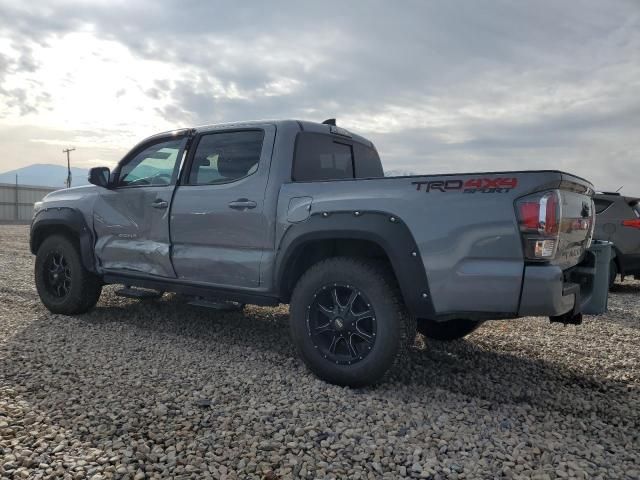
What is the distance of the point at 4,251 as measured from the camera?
466 inches

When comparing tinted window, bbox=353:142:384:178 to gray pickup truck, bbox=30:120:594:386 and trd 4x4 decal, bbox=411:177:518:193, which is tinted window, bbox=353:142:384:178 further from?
trd 4x4 decal, bbox=411:177:518:193

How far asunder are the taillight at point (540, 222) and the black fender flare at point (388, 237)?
650 mm

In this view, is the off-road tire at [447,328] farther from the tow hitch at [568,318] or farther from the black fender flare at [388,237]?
the black fender flare at [388,237]

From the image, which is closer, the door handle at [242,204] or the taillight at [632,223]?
the door handle at [242,204]

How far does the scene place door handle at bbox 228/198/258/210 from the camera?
3.87 meters

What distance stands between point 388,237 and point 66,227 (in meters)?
3.90

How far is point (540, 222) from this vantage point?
2801 mm

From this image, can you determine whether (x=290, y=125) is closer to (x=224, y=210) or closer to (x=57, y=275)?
(x=224, y=210)

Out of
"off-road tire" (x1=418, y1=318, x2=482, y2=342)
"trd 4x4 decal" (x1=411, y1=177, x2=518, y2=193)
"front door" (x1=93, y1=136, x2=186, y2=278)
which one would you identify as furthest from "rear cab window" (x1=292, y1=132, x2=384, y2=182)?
"off-road tire" (x1=418, y1=318, x2=482, y2=342)

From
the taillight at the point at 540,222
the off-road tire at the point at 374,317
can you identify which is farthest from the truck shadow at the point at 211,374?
the taillight at the point at 540,222

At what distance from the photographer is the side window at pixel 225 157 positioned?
Result: 4.09 meters

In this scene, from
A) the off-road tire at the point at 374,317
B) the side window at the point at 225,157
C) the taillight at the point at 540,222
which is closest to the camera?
the taillight at the point at 540,222

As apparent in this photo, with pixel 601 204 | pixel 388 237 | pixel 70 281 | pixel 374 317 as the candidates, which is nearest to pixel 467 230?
pixel 388 237

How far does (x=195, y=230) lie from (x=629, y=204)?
6.97m
